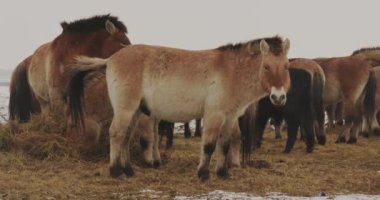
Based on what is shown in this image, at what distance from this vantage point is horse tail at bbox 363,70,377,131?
12.3 meters

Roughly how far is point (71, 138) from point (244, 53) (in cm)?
320

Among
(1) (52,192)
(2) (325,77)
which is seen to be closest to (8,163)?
(1) (52,192)

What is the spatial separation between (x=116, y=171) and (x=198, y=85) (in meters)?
1.50

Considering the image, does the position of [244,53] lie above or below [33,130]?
above

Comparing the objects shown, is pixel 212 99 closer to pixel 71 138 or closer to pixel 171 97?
pixel 171 97

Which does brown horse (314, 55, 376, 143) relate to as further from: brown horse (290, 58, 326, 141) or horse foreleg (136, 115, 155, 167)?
horse foreleg (136, 115, 155, 167)

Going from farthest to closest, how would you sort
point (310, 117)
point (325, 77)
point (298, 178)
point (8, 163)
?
1. point (325, 77)
2. point (310, 117)
3. point (8, 163)
4. point (298, 178)

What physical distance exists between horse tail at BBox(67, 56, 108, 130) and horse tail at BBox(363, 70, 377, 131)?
704cm

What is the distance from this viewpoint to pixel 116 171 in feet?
22.9

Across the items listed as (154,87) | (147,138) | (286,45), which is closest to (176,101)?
(154,87)

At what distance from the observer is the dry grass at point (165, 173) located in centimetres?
623

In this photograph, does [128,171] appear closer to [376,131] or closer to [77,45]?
[77,45]

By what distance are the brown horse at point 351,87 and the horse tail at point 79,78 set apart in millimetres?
6520

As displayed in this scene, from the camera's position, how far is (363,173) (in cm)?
763
